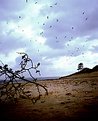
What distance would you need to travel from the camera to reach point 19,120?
277 inches

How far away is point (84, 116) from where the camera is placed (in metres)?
6.74

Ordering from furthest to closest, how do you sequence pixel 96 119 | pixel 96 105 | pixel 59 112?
pixel 96 105
pixel 59 112
pixel 96 119

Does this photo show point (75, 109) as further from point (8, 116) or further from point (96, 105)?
point (8, 116)

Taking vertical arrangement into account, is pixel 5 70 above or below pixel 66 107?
above

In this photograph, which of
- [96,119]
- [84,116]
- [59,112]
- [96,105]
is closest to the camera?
[96,119]

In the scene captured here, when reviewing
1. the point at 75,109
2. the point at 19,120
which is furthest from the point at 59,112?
the point at 19,120

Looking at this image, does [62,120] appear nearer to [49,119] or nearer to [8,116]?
[49,119]

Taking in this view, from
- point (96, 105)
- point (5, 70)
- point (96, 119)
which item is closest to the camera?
point (96, 119)

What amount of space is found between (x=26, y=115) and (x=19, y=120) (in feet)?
1.84

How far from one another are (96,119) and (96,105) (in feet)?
6.40

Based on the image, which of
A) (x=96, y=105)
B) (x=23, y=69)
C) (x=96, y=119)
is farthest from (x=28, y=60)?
(x=96, y=119)

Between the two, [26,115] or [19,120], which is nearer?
[19,120]

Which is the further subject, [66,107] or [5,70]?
[5,70]

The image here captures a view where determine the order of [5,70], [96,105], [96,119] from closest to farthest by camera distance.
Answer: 1. [96,119]
2. [96,105]
3. [5,70]
